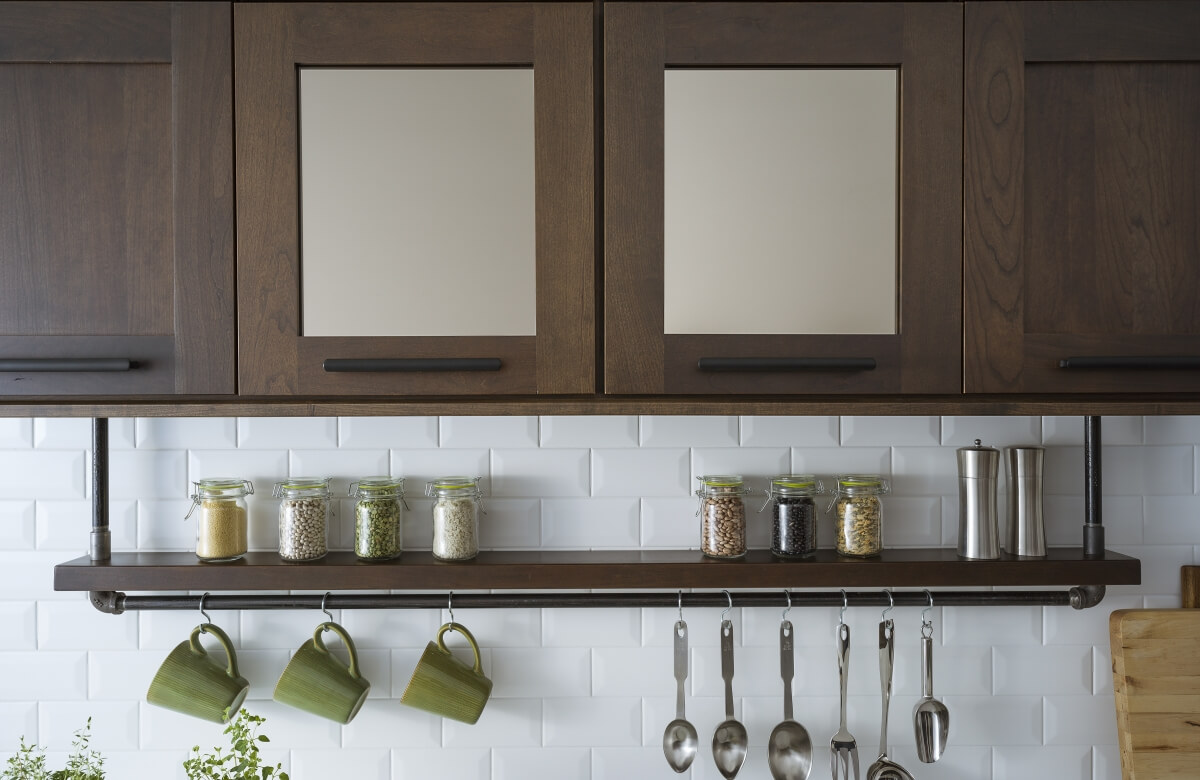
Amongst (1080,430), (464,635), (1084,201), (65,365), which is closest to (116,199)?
(65,365)

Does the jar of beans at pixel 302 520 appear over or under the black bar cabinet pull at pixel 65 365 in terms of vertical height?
under

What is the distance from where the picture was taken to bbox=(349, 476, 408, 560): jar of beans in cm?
148

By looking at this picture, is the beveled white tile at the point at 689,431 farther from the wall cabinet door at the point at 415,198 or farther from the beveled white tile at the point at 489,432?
the wall cabinet door at the point at 415,198

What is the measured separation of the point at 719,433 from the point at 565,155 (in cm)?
64

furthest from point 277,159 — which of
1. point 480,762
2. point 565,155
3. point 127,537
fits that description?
point 480,762

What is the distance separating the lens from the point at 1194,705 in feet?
4.97

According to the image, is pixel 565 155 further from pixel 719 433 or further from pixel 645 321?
pixel 719 433

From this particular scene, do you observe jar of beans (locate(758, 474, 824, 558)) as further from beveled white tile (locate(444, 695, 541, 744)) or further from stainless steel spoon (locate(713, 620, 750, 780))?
beveled white tile (locate(444, 695, 541, 744))

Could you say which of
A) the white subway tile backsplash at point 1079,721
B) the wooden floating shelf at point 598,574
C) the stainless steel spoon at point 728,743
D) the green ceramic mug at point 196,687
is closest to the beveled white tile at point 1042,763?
the white subway tile backsplash at point 1079,721

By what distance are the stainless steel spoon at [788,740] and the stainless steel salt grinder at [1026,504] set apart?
44cm

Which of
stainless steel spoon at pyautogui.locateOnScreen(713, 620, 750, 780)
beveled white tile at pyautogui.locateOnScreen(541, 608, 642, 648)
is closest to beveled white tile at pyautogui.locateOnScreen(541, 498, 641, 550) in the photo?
beveled white tile at pyautogui.locateOnScreen(541, 608, 642, 648)

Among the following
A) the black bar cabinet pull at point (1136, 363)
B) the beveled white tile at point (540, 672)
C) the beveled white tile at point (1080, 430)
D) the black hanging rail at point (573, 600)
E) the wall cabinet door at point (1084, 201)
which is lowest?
the beveled white tile at point (540, 672)

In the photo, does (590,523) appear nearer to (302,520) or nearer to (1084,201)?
(302,520)

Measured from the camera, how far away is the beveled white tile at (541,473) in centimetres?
160
